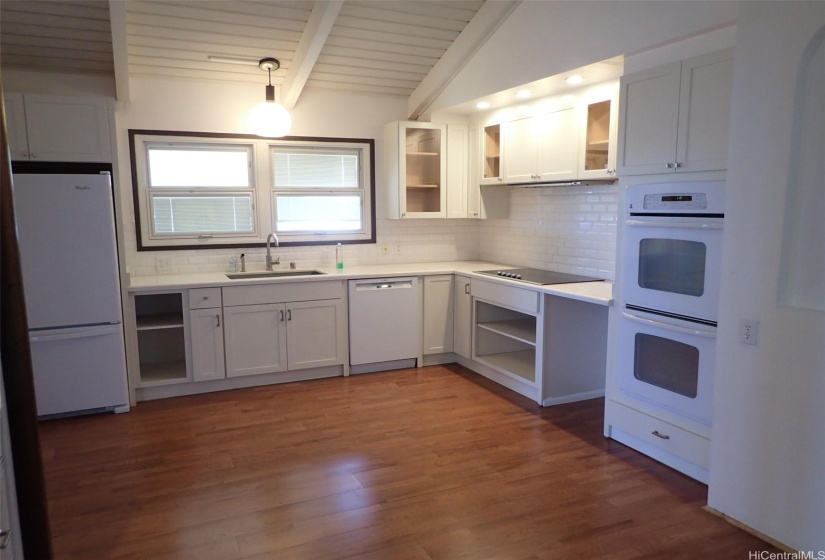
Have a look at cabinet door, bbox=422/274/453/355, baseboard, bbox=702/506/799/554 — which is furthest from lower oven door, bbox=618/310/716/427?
cabinet door, bbox=422/274/453/355

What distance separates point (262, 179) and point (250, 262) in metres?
0.73

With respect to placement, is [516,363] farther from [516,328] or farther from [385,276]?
[385,276]

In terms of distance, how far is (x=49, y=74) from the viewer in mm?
4262

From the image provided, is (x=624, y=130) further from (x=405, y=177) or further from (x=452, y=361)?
(x=452, y=361)

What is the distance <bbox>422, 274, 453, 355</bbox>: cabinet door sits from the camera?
195 inches

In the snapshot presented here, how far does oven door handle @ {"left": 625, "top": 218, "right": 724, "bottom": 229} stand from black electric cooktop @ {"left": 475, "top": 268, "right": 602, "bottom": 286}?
990mm

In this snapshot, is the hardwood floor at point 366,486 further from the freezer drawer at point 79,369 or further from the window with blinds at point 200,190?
the window with blinds at point 200,190

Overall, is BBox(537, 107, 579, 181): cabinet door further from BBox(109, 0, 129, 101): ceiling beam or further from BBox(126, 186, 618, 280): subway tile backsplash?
BBox(109, 0, 129, 101): ceiling beam

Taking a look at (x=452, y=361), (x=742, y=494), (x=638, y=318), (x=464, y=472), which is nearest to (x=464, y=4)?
(x=638, y=318)

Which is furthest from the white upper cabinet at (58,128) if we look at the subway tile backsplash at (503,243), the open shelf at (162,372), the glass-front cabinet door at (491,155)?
the glass-front cabinet door at (491,155)

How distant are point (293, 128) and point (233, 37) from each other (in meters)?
1.02

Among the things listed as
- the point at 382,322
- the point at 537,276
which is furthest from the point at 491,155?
the point at 382,322

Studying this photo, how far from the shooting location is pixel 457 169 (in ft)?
17.2

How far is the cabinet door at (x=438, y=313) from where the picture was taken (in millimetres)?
4957
